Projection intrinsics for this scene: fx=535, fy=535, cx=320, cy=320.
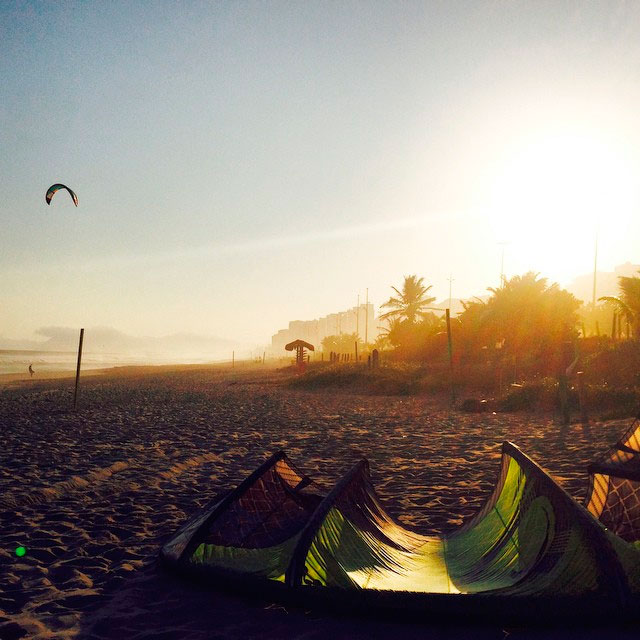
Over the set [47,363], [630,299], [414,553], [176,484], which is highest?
[630,299]

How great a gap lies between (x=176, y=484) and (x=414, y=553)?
442 centimetres

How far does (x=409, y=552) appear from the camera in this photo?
4602mm

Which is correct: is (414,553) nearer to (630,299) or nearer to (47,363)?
(630,299)

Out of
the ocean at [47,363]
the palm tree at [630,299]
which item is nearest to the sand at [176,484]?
the palm tree at [630,299]

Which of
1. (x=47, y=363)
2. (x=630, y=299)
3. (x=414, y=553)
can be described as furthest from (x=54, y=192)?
(x=47, y=363)

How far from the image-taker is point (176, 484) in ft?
25.9

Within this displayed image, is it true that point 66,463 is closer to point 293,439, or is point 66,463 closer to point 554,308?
point 293,439

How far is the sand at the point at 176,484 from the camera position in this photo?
373cm

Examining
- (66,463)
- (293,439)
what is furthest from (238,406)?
(66,463)

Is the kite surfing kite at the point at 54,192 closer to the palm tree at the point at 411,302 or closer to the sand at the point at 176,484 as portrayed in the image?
the sand at the point at 176,484

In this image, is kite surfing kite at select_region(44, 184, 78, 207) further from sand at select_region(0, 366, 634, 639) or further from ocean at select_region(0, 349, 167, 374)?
ocean at select_region(0, 349, 167, 374)

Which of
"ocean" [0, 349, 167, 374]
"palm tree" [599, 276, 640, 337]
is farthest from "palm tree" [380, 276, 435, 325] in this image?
"ocean" [0, 349, 167, 374]

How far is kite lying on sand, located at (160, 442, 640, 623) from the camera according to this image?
336 centimetres

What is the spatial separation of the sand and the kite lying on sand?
0.20 m
